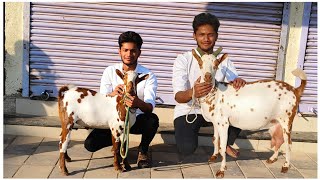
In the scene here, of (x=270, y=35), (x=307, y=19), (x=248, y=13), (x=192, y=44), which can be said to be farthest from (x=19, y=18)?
(x=307, y=19)

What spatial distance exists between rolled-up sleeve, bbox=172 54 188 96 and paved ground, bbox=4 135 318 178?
1043 mm

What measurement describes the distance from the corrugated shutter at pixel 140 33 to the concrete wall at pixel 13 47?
8.2 inches

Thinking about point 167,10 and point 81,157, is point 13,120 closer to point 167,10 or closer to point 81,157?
point 81,157

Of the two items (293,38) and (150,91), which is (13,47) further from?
(293,38)

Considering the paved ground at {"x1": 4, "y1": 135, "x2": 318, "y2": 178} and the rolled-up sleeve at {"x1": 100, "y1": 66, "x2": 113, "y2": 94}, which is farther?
the rolled-up sleeve at {"x1": 100, "y1": 66, "x2": 113, "y2": 94}

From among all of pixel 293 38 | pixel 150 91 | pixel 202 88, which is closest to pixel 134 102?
pixel 150 91

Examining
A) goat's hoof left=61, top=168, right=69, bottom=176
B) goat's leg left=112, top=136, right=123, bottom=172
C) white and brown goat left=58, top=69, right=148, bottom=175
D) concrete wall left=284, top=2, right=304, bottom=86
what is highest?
concrete wall left=284, top=2, right=304, bottom=86

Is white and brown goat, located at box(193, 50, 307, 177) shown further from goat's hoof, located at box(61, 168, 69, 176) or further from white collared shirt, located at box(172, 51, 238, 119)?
goat's hoof, located at box(61, 168, 69, 176)

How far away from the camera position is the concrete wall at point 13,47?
6.42 m

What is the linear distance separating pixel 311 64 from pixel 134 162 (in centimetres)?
366

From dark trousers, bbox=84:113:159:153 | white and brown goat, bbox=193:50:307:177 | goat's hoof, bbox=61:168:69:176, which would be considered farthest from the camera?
dark trousers, bbox=84:113:159:153

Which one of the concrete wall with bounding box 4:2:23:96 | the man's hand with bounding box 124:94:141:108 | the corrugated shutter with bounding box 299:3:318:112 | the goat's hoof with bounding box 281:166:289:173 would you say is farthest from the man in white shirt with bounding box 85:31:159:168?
the corrugated shutter with bounding box 299:3:318:112

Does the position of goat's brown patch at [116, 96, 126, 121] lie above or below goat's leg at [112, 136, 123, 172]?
above

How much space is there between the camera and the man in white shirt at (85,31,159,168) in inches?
175
